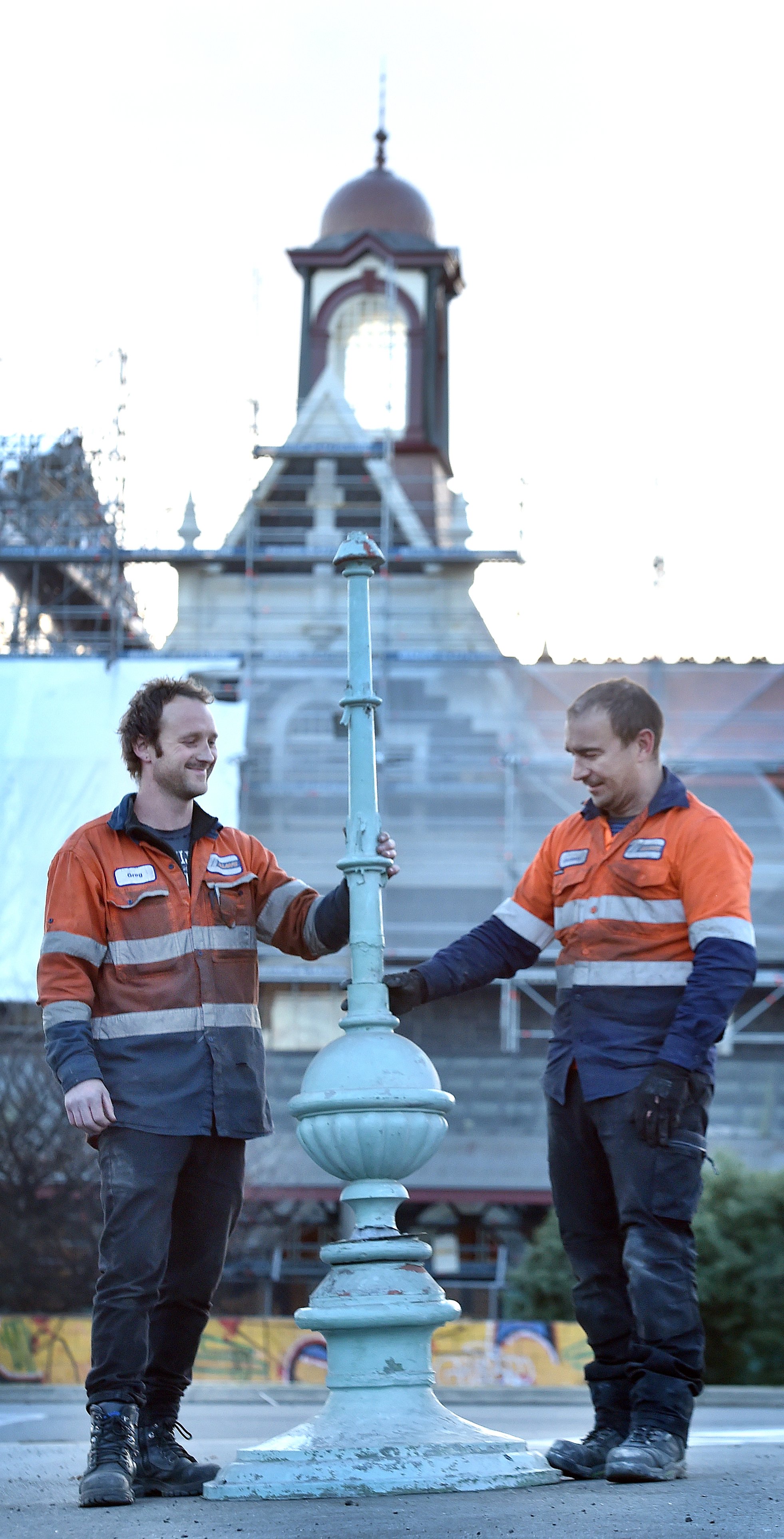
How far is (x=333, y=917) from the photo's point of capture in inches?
175

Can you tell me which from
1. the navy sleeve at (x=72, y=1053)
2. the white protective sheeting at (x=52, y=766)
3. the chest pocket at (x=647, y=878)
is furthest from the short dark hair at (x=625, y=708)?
the white protective sheeting at (x=52, y=766)

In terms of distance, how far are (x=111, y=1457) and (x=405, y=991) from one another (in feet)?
4.07

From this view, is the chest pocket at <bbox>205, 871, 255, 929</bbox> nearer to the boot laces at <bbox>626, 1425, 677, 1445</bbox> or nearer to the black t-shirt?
the black t-shirt

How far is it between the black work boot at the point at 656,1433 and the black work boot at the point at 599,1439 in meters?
0.10

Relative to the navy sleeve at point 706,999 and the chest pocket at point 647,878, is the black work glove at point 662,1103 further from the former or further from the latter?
the chest pocket at point 647,878

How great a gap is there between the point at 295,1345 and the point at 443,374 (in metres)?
23.4

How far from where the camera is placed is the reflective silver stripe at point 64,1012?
4.11 metres

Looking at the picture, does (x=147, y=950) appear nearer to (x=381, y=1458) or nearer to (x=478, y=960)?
(x=478, y=960)

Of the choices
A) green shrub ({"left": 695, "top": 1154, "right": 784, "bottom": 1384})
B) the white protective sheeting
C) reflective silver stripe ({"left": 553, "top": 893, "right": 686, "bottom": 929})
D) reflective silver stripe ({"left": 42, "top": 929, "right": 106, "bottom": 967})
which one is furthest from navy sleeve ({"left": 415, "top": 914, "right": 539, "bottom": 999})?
the white protective sheeting

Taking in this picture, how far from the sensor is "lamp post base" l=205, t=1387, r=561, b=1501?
365 centimetres

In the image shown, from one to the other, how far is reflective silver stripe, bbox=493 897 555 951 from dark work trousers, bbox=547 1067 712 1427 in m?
0.44

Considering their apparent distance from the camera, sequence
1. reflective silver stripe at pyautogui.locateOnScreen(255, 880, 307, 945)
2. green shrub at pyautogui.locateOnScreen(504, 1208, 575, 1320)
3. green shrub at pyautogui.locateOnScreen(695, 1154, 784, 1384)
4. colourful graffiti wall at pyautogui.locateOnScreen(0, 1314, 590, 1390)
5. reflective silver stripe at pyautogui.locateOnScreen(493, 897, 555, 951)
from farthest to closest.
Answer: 1. green shrub at pyautogui.locateOnScreen(504, 1208, 575, 1320)
2. green shrub at pyautogui.locateOnScreen(695, 1154, 784, 1384)
3. colourful graffiti wall at pyautogui.locateOnScreen(0, 1314, 590, 1390)
4. reflective silver stripe at pyautogui.locateOnScreen(493, 897, 555, 951)
5. reflective silver stripe at pyautogui.locateOnScreen(255, 880, 307, 945)

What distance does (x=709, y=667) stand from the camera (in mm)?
26391

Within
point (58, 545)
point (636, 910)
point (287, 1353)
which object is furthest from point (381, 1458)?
point (58, 545)
